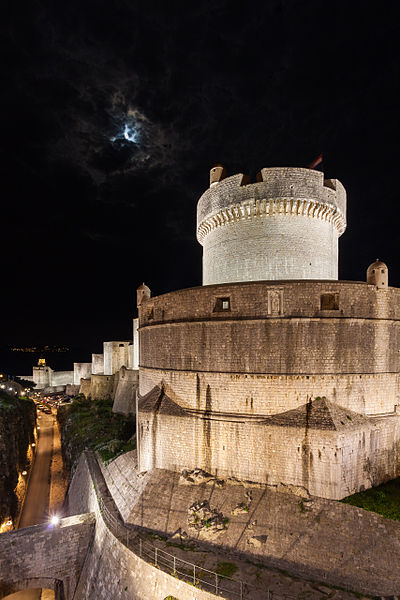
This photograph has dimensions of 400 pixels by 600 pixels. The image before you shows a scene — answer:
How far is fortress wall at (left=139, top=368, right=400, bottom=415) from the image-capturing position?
36.2 feet

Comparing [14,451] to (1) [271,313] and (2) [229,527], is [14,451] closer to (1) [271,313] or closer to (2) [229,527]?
(2) [229,527]

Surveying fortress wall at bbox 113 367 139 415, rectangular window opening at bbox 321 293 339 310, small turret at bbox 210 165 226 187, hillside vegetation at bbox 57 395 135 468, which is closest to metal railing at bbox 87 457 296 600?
hillside vegetation at bbox 57 395 135 468

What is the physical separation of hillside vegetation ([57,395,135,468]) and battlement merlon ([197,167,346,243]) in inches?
559

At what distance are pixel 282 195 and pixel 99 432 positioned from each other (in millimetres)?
21157

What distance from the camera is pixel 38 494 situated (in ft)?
78.3

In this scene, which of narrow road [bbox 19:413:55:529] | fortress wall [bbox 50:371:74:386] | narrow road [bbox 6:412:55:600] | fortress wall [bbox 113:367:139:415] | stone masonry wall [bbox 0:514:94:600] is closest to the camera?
stone masonry wall [bbox 0:514:94:600]

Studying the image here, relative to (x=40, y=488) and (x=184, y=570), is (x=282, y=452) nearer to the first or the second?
(x=184, y=570)

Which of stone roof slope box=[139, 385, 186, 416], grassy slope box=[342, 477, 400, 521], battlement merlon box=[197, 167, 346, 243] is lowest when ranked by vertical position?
grassy slope box=[342, 477, 400, 521]

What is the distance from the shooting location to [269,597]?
25.3 ft

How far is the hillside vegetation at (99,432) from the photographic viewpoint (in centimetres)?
1820

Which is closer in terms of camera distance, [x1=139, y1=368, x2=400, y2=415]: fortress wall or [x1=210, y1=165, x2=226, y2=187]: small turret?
[x1=139, y1=368, x2=400, y2=415]: fortress wall

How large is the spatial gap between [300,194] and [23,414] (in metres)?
32.0

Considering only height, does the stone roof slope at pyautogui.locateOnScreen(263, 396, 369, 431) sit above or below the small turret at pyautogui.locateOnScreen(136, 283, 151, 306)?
below

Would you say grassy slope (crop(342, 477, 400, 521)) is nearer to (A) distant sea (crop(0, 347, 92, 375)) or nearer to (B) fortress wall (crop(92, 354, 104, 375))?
(B) fortress wall (crop(92, 354, 104, 375))
